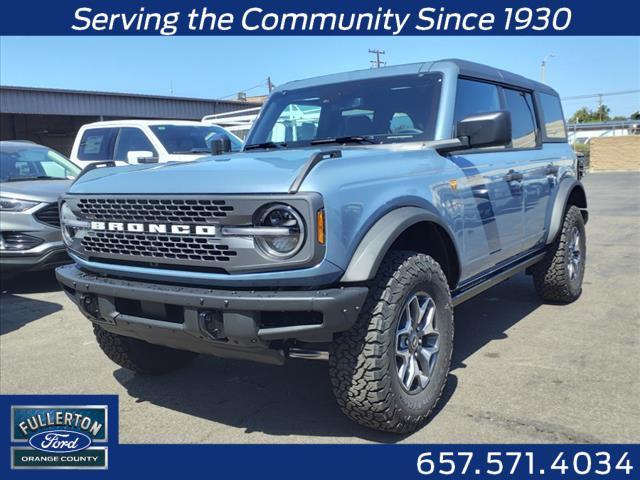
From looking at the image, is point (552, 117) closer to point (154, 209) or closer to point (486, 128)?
point (486, 128)

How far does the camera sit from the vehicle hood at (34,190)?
261 inches

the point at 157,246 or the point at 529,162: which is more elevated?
the point at 529,162

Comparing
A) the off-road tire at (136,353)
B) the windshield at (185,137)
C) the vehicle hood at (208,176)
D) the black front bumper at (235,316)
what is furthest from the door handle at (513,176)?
the windshield at (185,137)

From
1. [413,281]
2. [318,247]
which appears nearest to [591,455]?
[413,281]

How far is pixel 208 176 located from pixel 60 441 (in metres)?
1.57

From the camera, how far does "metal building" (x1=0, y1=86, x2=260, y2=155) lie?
890 inches

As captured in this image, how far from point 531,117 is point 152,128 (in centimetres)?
555

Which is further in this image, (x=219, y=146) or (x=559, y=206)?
(x=559, y=206)

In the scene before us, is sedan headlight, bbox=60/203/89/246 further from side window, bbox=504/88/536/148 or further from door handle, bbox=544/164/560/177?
door handle, bbox=544/164/560/177

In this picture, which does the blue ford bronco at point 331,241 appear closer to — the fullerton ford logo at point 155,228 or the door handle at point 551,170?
the fullerton ford logo at point 155,228

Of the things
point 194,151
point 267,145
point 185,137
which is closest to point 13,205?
point 194,151

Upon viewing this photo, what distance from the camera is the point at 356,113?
13.2ft

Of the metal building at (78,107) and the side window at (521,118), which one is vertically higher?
the metal building at (78,107)

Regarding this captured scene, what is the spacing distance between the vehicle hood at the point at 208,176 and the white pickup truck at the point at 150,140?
16.6 feet
